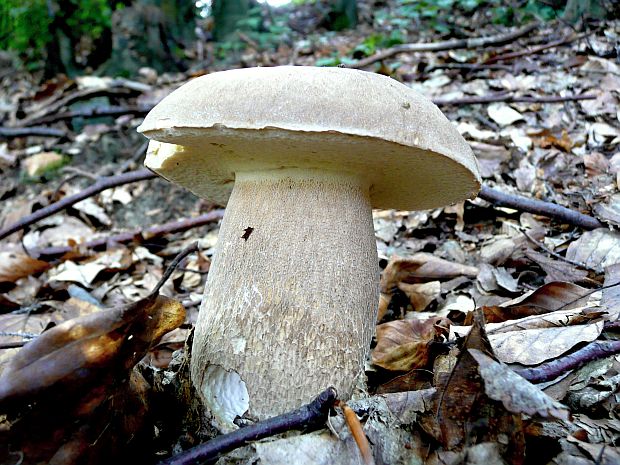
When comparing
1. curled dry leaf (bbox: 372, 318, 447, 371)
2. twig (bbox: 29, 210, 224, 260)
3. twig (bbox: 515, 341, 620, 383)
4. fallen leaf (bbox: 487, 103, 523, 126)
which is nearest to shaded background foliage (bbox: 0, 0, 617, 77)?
fallen leaf (bbox: 487, 103, 523, 126)

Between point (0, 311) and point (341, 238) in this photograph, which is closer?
point (341, 238)

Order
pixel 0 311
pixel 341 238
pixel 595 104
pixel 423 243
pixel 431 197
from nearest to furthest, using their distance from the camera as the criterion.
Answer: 1. pixel 341 238
2. pixel 431 197
3. pixel 0 311
4. pixel 423 243
5. pixel 595 104

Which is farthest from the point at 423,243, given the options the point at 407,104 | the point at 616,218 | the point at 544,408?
the point at 544,408

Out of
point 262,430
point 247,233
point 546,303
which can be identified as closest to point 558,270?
point 546,303

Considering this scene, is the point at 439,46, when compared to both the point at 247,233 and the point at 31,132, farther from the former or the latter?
the point at 247,233

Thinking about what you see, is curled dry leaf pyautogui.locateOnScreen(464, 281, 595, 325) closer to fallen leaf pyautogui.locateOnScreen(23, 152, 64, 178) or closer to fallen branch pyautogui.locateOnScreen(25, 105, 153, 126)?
fallen branch pyautogui.locateOnScreen(25, 105, 153, 126)

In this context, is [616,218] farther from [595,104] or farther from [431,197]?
[595,104]
